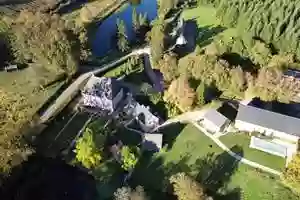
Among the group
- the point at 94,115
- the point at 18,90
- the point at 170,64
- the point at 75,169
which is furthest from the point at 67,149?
the point at 170,64

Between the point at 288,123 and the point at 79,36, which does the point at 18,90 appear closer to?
the point at 79,36

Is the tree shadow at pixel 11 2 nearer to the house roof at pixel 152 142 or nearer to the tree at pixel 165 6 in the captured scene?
the tree at pixel 165 6

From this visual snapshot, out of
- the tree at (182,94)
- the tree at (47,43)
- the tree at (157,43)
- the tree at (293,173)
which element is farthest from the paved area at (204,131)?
the tree at (47,43)

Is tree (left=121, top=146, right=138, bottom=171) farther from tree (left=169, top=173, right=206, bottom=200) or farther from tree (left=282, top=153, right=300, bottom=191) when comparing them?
tree (left=282, top=153, right=300, bottom=191)

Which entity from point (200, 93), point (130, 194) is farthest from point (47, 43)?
point (130, 194)

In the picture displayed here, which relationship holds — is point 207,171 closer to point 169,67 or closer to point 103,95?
point 103,95

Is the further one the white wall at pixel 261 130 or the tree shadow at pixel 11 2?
the tree shadow at pixel 11 2
